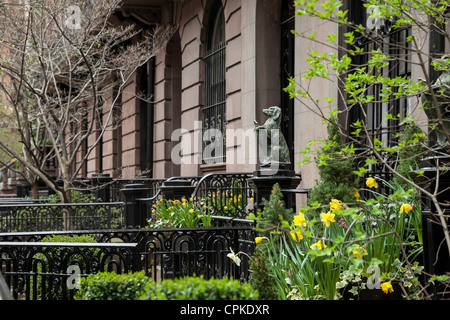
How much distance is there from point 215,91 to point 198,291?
49.8 ft

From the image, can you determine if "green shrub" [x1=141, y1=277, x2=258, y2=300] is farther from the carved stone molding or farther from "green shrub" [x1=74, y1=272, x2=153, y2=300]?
the carved stone molding

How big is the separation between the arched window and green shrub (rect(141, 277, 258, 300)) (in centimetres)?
1393

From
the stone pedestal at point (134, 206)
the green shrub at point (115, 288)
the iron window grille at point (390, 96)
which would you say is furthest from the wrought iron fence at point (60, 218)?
the green shrub at point (115, 288)

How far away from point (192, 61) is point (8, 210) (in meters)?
7.09

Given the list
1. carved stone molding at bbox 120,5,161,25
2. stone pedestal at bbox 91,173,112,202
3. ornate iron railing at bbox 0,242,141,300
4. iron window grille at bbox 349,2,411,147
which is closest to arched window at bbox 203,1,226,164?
stone pedestal at bbox 91,173,112,202

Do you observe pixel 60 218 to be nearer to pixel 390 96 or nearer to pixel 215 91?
pixel 215 91

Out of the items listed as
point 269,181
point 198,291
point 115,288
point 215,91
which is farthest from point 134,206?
point 198,291

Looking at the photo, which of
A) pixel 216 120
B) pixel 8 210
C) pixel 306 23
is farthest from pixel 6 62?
pixel 306 23

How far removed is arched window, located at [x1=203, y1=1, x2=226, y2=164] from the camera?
60.6ft

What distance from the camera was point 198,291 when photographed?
161 inches

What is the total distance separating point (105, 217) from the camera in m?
17.4
